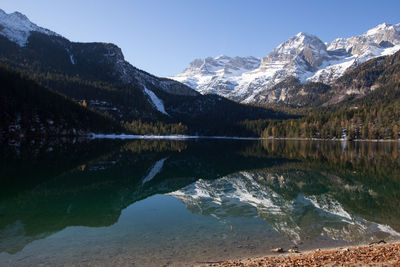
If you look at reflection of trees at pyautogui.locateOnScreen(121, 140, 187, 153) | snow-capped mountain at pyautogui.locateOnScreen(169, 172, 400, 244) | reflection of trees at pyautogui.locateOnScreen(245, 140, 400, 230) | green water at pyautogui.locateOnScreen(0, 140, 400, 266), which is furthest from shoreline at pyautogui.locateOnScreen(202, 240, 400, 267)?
reflection of trees at pyautogui.locateOnScreen(121, 140, 187, 153)

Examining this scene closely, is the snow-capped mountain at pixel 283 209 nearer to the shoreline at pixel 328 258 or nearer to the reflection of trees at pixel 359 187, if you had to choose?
the reflection of trees at pixel 359 187

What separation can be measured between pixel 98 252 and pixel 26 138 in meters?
112

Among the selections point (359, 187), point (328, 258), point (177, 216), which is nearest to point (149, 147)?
point (359, 187)

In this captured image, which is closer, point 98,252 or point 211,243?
point 98,252

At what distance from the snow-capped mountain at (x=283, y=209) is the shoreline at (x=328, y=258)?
8.96 feet

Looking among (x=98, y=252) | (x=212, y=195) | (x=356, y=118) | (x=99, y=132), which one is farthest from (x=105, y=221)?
(x=356, y=118)

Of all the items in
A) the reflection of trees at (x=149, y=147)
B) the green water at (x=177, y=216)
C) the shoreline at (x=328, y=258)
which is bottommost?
the reflection of trees at (x=149, y=147)

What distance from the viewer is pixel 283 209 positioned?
23.6 m

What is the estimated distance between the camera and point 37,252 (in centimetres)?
1383

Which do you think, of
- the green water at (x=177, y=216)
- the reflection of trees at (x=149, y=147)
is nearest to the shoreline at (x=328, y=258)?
the green water at (x=177, y=216)

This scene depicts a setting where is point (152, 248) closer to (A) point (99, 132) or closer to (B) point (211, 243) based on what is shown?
(B) point (211, 243)

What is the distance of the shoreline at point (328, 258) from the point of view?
11.8m

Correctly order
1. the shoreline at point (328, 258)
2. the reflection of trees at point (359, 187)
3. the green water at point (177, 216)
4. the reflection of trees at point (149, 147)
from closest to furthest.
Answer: the shoreline at point (328, 258) < the green water at point (177, 216) < the reflection of trees at point (359, 187) < the reflection of trees at point (149, 147)

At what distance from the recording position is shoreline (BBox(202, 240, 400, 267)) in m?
11.8
